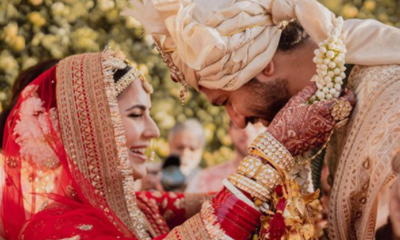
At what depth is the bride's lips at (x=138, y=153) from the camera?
11.4ft

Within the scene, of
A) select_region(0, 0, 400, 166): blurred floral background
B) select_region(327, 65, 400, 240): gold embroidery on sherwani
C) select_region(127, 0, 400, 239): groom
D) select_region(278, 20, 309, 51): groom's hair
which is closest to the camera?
select_region(327, 65, 400, 240): gold embroidery on sherwani

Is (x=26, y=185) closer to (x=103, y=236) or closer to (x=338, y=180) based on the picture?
(x=103, y=236)

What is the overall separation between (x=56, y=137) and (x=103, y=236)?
0.54 m

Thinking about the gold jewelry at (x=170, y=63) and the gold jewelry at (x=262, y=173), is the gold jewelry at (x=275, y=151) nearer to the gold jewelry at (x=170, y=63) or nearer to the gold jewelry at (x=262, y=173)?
the gold jewelry at (x=262, y=173)

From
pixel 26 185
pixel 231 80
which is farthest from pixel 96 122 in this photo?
pixel 231 80

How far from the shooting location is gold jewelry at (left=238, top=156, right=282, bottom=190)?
255 centimetres

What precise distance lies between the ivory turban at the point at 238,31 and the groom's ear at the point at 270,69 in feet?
0.11

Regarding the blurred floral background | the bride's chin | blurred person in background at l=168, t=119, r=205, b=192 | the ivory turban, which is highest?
the ivory turban

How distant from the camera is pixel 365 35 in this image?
9.03 feet

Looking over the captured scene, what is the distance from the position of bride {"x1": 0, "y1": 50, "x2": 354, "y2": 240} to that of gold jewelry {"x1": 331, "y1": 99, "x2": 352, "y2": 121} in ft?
2.66

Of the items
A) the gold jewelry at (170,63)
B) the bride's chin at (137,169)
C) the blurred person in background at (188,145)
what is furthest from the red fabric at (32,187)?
the blurred person in background at (188,145)

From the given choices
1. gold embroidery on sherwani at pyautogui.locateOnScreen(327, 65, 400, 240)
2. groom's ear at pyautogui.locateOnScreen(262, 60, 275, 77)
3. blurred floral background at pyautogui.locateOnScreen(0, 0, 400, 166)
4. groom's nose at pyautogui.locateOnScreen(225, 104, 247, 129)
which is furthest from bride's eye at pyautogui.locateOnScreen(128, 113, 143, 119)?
blurred floral background at pyautogui.locateOnScreen(0, 0, 400, 166)

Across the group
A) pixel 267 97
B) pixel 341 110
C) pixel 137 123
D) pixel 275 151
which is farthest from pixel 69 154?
pixel 341 110

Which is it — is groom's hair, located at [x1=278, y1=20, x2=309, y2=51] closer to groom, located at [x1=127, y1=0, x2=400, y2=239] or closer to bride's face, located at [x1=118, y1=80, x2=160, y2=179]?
groom, located at [x1=127, y1=0, x2=400, y2=239]
